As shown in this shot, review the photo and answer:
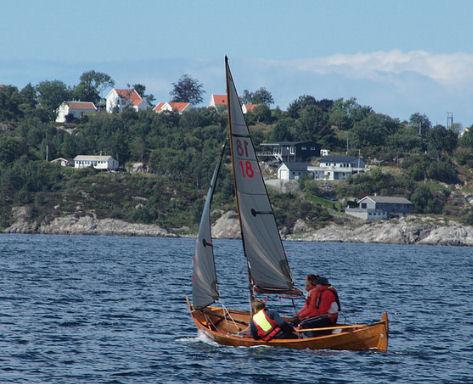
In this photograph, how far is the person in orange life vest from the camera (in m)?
37.8

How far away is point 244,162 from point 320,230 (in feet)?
459

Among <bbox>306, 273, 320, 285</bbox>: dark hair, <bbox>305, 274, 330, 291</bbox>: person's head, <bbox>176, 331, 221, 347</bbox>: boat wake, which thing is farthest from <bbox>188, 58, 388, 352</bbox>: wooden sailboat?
<bbox>306, 273, 320, 285</bbox>: dark hair

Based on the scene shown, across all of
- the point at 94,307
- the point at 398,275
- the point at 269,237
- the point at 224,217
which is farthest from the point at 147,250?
the point at 269,237

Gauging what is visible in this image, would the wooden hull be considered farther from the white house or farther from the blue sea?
the white house

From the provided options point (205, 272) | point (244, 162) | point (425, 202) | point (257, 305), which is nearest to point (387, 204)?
point (425, 202)

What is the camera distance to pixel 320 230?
586 ft

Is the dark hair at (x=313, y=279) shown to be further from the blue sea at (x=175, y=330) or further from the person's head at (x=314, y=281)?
the blue sea at (x=175, y=330)

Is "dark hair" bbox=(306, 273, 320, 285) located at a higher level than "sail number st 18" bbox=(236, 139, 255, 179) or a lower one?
lower

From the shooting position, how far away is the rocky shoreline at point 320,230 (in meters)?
178

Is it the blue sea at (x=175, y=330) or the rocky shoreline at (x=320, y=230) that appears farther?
the rocky shoreline at (x=320, y=230)

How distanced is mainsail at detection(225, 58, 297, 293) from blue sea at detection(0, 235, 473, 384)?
10.1 feet

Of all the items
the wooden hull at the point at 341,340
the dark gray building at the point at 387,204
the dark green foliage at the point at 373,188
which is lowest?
the wooden hull at the point at 341,340

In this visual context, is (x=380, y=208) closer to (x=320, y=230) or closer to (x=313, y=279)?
(x=320, y=230)

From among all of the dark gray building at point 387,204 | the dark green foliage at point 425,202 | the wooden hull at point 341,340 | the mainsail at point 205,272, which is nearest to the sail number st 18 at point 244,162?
the mainsail at point 205,272
